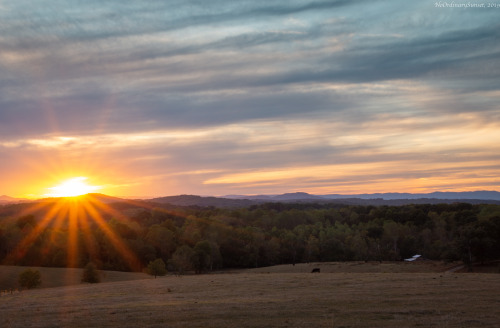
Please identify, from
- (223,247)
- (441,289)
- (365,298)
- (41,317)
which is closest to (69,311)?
(41,317)

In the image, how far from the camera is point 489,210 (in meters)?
138

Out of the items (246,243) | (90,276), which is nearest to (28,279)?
(90,276)

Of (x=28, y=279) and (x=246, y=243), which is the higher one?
(x=28, y=279)

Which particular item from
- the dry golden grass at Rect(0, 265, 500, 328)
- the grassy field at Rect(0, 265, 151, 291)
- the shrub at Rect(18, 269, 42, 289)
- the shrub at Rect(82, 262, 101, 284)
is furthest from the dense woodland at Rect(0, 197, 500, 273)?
the dry golden grass at Rect(0, 265, 500, 328)

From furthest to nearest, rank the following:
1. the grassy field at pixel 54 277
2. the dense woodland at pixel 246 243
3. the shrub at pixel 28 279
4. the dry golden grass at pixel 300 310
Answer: the dense woodland at pixel 246 243 → the grassy field at pixel 54 277 → the shrub at pixel 28 279 → the dry golden grass at pixel 300 310

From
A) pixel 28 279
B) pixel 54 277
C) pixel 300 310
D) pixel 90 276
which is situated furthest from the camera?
pixel 54 277

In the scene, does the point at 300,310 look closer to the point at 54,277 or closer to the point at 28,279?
the point at 28,279

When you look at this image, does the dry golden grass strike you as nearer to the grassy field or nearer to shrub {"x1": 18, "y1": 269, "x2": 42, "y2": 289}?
shrub {"x1": 18, "y1": 269, "x2": 42, "y2": 289}

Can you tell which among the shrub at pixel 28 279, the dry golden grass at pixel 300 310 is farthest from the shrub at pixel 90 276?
the dry golden grass at pixel 300 310

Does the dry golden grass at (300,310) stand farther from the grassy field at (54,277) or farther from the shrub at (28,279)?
the grassy field at (54,277)

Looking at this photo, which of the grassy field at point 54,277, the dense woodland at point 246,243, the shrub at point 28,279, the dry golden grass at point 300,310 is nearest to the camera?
the dry golden grass at point 300,310

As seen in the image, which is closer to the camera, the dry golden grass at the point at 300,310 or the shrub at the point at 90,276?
the dry golden grass at the point at 300,310

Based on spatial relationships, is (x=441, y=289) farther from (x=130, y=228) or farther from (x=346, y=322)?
(x=130, y=228)

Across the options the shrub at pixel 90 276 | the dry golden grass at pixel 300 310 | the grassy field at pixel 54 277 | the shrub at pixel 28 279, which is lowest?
the grassy field at pixel 54 277
